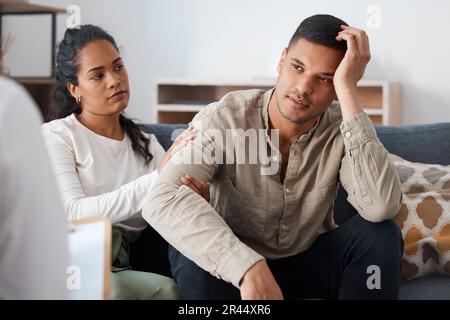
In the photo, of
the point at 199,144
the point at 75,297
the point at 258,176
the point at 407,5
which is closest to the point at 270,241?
the point at 258,176

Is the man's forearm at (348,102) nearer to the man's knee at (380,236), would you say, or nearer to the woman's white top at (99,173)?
the man's knee at (380,236)

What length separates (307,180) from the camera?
5.94ft

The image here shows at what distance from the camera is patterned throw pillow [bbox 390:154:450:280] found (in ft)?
6.73

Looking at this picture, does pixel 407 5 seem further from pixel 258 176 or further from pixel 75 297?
pixel 75 297

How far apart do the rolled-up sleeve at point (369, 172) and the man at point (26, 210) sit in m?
1.06

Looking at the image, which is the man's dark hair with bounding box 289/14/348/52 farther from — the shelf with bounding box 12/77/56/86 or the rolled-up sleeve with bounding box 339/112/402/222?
the shelf with bounding box 12/77/56/86

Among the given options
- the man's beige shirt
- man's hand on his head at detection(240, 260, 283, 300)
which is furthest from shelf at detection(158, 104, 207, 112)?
man's hand on his head at detection(240, 260, 283, 300)

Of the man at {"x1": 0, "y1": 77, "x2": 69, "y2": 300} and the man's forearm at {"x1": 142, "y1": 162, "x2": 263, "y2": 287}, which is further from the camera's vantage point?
the man's forearm at {"x1": 142, "y1": 162, "x2": 263, "y2": 287}

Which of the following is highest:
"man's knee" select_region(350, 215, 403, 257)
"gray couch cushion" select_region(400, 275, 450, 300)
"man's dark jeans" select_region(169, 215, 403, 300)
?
"man's knee" select_region(350, 215, 403, 257)

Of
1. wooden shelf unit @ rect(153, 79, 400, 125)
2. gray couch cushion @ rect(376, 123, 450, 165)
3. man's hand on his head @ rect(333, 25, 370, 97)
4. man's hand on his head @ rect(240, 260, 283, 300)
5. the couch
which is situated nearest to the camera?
man's hand on his head @ rect(240, 260, 283, 300)

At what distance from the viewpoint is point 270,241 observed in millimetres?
1828

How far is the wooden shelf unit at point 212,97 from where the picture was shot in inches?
160

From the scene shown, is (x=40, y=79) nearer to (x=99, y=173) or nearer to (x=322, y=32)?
(x=99, y=173)

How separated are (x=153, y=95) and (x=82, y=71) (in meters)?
2.59
